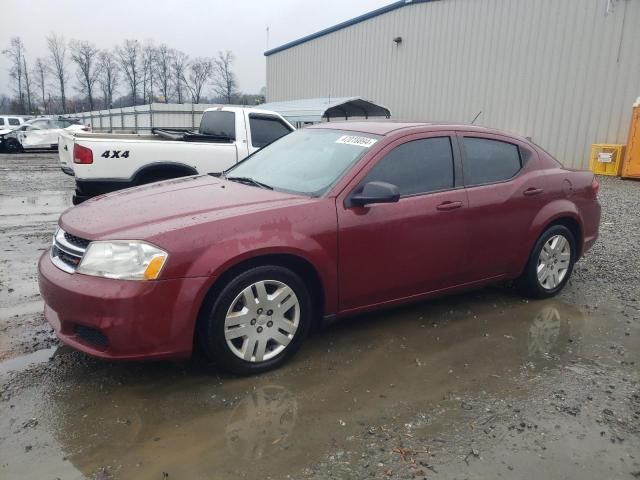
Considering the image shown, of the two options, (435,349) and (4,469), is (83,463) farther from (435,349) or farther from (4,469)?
(435,349)

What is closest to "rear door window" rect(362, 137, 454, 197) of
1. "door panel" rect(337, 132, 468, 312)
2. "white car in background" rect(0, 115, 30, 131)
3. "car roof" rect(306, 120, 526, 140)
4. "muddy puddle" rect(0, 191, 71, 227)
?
"door panel" rect(337, 132, 468, 312)

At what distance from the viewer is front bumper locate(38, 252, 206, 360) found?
2906 mm

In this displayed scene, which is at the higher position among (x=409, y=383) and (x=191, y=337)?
(x=191, y=337)

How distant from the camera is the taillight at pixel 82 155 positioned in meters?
6.67

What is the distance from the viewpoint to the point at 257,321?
3.29 meters

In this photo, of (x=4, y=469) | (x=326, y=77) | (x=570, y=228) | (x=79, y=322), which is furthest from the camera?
(x=326, y=77)

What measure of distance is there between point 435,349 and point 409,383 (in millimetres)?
582

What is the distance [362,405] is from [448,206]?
5.68ft

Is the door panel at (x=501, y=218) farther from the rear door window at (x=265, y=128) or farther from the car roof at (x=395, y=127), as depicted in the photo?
the rear door window at (x=265, y=128)

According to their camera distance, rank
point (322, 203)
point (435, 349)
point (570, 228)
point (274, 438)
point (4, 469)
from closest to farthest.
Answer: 1. point (4, 469)
2. point (274, 438)
3. point (322, 203)
4. point (435, 349)
5. point (570, 228)

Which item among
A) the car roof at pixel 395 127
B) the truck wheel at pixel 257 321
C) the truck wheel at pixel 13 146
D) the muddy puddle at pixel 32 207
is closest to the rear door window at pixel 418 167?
the car roof at pixel 395 127

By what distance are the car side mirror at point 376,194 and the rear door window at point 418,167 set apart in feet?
0.62

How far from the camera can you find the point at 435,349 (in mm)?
3834

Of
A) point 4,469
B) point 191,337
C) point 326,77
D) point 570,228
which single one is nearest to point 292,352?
point 191,337
